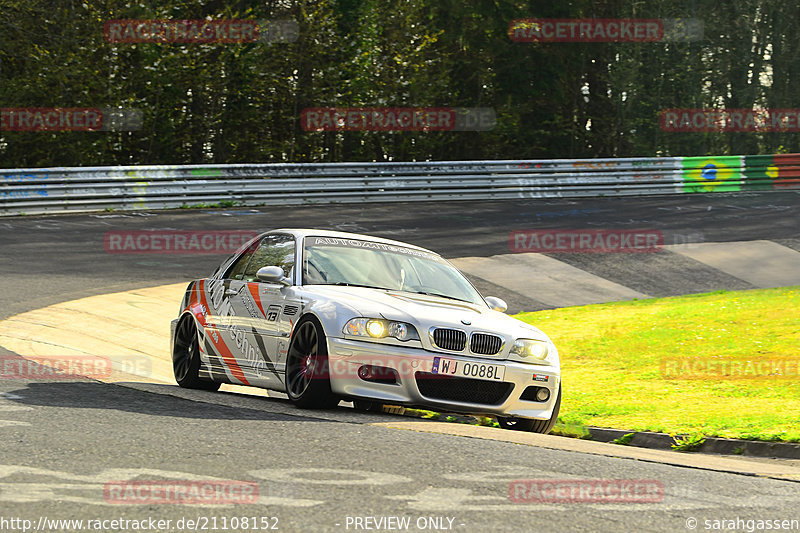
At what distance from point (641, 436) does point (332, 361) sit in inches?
111

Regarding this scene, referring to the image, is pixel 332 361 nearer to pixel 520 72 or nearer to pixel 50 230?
pixel 50 230

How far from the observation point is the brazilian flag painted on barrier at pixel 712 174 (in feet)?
111

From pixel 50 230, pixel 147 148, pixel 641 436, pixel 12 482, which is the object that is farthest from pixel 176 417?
pixel 147 148

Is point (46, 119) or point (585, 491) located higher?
point (46, 119)

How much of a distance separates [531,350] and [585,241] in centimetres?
1506

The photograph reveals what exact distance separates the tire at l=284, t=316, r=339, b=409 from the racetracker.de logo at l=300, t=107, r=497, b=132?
25.4 meters

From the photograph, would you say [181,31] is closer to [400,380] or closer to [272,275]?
[272,275]

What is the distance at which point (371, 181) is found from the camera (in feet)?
97.2

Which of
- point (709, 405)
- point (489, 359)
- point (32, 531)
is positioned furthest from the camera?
point (709, 405)

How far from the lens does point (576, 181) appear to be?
106ft

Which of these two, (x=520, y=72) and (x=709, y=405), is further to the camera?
(x=520, y=72)

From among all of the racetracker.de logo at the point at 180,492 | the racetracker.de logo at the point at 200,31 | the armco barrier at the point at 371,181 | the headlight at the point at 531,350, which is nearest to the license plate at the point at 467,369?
the headlight at the point at 531,350

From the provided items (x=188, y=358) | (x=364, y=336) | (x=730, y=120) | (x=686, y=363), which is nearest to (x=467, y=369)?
(x=364, y=336)

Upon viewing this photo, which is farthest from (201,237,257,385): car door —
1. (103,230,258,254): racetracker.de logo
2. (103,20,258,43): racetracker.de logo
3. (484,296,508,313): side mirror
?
(103,20,258,43): racetracker.de logo
